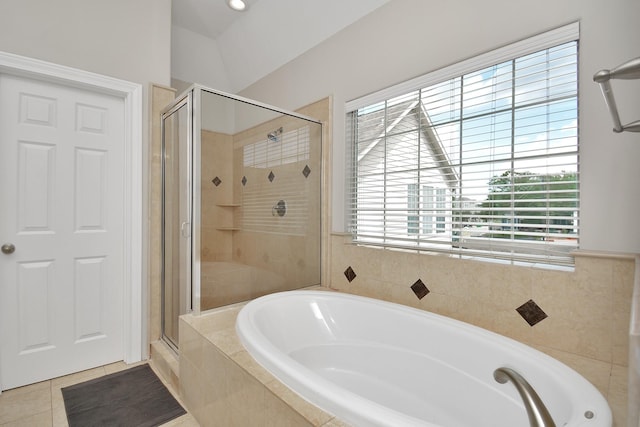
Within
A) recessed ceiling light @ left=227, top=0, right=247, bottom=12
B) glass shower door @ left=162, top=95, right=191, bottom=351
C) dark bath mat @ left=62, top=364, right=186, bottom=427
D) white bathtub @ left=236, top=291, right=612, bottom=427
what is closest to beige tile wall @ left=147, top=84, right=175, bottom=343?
glass shower door @ left=162, top=95, right=191, bottom=351

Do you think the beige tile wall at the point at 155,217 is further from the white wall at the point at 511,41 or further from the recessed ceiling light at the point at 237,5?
the white wall at the point at 511,41

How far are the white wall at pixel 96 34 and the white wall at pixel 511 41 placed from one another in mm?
1259

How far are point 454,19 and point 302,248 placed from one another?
1.80 metres

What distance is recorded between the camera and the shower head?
91.4 inches

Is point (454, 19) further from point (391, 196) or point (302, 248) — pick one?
point (302, 248)

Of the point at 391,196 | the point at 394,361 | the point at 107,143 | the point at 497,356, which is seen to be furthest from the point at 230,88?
the point at 497,356

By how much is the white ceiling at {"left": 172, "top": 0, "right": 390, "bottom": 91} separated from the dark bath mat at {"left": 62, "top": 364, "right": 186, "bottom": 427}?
2.77 meters

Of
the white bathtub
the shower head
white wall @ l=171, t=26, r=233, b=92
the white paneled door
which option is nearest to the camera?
the white bathtub

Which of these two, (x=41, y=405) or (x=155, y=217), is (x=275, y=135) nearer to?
(x=155, y=217)

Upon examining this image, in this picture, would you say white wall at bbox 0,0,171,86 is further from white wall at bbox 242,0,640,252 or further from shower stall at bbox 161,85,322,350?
white wall at bbox 242,0,640,252

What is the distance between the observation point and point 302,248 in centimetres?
253

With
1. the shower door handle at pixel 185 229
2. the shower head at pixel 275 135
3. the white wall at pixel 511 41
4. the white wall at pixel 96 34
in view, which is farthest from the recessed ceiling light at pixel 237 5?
the shower door handle at pixel 185 229

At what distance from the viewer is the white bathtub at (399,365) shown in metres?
1.00

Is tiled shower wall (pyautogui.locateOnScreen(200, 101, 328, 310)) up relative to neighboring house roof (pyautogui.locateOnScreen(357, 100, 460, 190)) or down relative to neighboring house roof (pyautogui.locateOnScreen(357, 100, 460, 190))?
down
